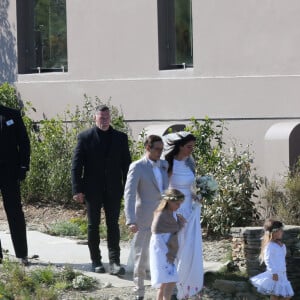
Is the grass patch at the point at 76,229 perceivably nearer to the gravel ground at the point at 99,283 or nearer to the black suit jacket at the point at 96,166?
the gravel ground at the point at 99,283

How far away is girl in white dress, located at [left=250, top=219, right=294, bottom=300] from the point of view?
10.2 meters

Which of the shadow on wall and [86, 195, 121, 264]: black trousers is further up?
the shadow on wall

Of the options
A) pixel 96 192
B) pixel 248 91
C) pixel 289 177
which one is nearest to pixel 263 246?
pixel 96 192

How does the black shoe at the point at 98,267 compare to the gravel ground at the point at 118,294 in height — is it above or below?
above

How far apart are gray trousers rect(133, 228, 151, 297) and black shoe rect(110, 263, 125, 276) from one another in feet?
2.50

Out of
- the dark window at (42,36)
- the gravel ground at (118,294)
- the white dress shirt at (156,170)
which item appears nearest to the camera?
the white dress shirt at (156,170)

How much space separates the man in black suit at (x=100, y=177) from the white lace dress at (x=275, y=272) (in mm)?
1665

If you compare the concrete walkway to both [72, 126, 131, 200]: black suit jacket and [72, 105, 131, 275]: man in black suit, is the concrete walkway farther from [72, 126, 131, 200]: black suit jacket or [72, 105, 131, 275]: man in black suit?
[72, 126, 131, 200]: black suit jacket

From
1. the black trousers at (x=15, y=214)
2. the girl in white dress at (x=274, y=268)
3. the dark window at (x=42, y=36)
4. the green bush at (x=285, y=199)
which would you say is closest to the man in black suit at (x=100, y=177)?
the black trousers at (x=15, y=214)

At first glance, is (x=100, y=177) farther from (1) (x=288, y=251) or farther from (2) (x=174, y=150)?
(1) (x=288, y=251)

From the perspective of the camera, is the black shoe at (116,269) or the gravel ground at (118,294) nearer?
the gravel ground at (118,294)

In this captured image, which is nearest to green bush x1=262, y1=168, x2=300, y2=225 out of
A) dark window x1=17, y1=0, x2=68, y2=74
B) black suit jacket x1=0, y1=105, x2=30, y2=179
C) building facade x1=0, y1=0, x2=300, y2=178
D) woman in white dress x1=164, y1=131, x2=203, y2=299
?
building facade x1=0, y1=0, x2=300, y2=178

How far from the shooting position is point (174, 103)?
1534cm

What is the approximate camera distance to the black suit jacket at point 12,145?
11.5 m
